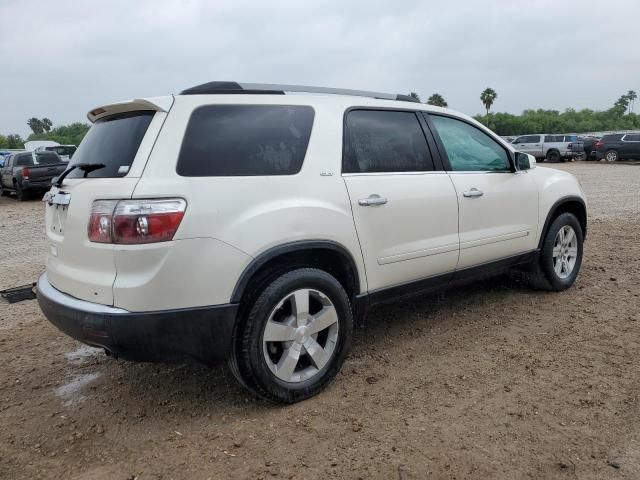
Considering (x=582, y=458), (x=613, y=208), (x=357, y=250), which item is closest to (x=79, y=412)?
(x=357, y=250)

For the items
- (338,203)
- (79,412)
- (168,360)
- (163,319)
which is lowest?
(79,412)

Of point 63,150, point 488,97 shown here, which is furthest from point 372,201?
point 488,97

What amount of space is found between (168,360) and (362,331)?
191cm

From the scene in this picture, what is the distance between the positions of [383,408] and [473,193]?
6.10ft

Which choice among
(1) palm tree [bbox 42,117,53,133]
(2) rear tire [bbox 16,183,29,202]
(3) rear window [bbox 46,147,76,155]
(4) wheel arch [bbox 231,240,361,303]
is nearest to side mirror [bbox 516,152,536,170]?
(4) wheel arch [bbox 231,240,361,303]

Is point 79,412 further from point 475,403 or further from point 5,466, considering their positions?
point 475,403

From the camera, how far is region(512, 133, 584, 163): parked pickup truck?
96.0 ft

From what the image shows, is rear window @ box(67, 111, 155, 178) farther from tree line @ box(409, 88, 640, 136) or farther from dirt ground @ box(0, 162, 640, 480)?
tree line @ box(409, 88, 640, 136)

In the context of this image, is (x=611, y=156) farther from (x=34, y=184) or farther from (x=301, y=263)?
(x=301, y=263)

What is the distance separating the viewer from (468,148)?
14.0 ft

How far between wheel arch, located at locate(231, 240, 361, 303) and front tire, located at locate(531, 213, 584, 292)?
7.70ft

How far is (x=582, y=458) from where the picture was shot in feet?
8.11

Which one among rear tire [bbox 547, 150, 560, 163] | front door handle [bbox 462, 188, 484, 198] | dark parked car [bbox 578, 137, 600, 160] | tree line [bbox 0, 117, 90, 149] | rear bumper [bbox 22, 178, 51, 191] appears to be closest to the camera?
front door handle [bbox 462, 188, 484, 198]

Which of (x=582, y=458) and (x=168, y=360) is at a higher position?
(x=168, y=360)
